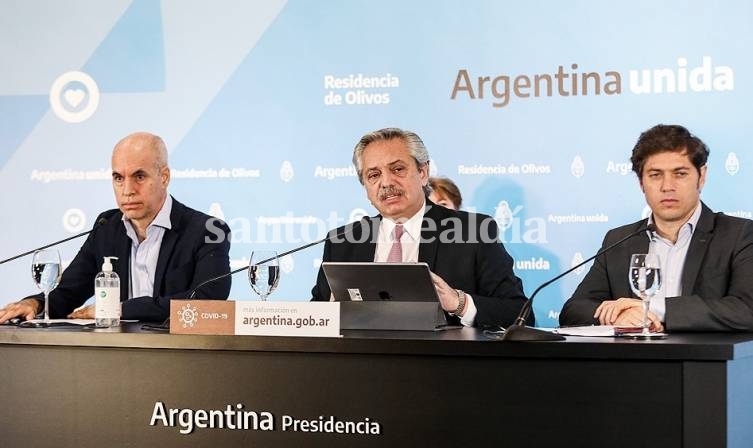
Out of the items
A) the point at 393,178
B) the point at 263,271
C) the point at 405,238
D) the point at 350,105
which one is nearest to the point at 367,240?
the point at 405,238

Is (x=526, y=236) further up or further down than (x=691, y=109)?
further down

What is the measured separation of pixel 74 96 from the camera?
5.26 m

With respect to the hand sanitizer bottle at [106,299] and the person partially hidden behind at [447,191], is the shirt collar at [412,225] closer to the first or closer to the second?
the person partially hidden behind at [447,191]

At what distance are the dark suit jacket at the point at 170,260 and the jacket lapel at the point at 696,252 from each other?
65.3 inches

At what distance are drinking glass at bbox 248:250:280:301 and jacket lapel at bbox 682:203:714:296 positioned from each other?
137cm

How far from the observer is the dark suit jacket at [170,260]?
3.84 m

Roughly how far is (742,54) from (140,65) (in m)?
2.87

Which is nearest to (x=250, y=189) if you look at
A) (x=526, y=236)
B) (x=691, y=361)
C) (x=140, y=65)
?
(x=140, y=65)

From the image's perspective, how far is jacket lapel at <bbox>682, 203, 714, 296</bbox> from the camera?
11.0 feet

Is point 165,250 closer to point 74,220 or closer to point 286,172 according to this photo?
point 286,172

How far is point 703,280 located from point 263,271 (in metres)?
1.44

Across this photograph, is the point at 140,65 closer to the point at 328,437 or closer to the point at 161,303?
the point at 161,303

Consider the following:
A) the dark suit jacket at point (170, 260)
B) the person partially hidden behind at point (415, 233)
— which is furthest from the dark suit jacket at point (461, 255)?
the dark suit jacket at point (170, 260)

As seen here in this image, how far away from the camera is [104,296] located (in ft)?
9.97
